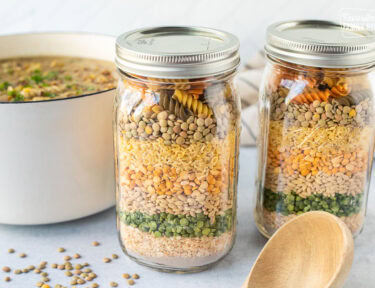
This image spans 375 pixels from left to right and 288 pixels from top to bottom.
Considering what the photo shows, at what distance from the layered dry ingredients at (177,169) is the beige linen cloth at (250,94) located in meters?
0.55

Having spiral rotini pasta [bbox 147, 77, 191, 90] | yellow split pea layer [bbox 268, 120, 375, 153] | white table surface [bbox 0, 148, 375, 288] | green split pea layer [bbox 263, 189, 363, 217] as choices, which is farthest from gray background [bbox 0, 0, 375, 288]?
spiral rotini pasta [bbox 147, 77, 191, 90]

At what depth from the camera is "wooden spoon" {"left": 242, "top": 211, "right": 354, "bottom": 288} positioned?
0.95 meters

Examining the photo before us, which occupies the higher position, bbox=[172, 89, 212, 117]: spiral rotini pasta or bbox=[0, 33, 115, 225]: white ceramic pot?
bbox=[172, 89, 212, 117]: spiral rotini pasta

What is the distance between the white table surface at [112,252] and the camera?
1039 millimetres

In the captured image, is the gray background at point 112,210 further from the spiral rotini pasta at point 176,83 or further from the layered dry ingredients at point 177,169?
the spiral rotini pasta at point 176,83

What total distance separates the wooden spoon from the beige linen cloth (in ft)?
1.84

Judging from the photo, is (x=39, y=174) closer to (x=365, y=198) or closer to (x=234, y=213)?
(x=234, y=213)

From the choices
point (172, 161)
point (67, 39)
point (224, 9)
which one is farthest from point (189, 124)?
point (224, 9)

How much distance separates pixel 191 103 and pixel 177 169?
0.40 ft

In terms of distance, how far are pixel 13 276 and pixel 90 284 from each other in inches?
6.0

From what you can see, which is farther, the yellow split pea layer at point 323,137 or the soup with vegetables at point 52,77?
the soup with vegetables at point 52,77

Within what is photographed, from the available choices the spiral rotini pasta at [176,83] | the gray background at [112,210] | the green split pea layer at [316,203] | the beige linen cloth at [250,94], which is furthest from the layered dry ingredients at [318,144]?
the beige linen cloth at [250,94]

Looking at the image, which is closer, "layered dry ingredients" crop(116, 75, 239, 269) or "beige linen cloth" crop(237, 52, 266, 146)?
"layered dry ingredients" crop(116, 75, 239, 269)

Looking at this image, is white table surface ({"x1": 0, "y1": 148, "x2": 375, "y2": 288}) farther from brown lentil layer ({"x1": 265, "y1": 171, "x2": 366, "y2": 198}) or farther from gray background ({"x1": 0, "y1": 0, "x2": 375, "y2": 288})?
brown lentil layer ({"x1": 265, "y1": 171, "x2": 366, "y2": 198})
